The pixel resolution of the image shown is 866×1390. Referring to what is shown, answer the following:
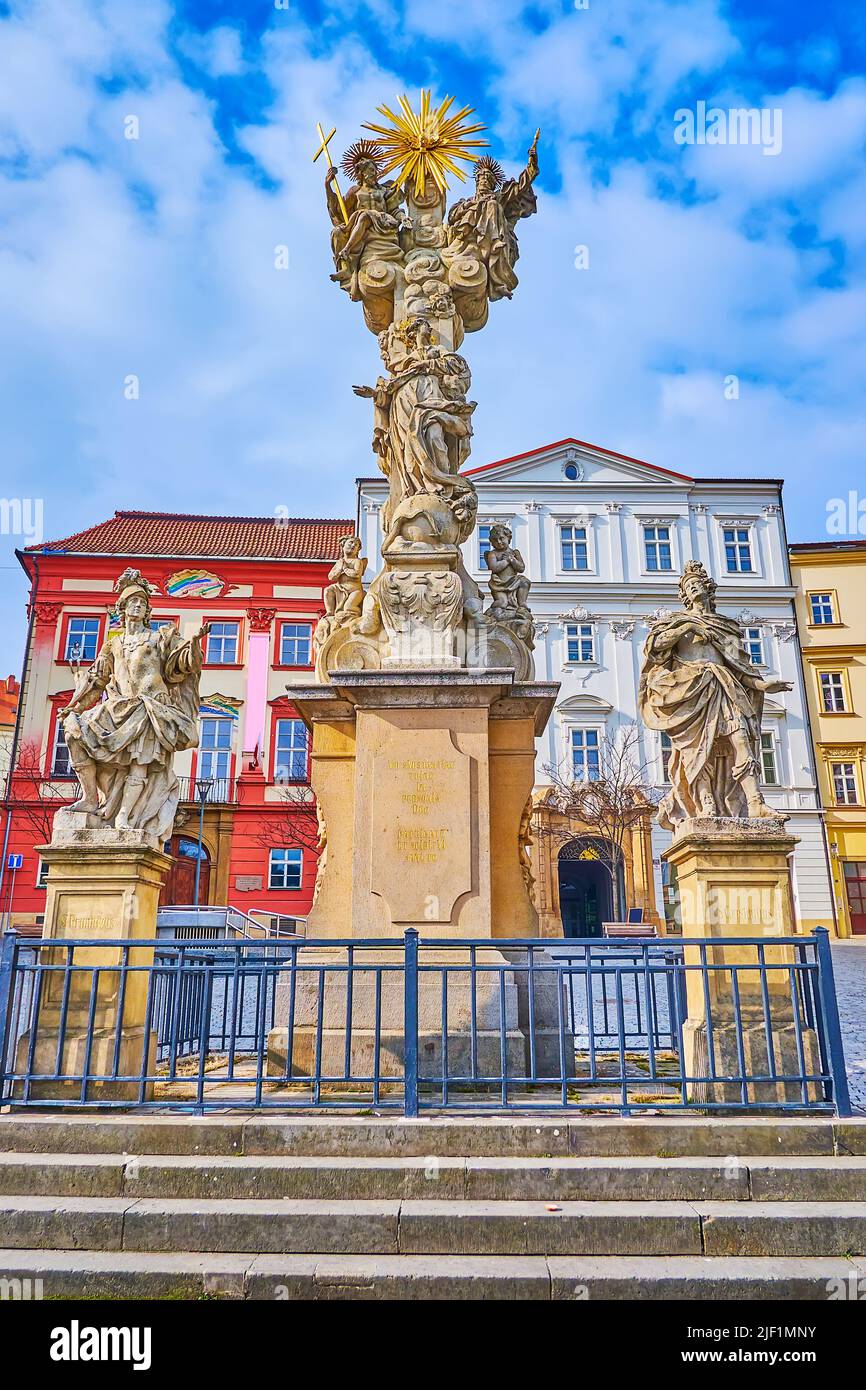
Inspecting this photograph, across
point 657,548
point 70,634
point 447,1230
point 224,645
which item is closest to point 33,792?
point 70,634

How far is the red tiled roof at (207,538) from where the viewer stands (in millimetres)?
37781

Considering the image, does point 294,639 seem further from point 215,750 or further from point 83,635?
point 83,635

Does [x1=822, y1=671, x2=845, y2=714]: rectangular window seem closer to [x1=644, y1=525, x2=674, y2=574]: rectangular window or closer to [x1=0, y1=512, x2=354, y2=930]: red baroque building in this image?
[x1=644, y1=525, x2=674, y2=574]: rectangular window

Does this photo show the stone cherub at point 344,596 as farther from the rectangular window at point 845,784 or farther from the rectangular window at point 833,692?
the rectangular window at point 833,692

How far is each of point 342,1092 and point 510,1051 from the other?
1153mm

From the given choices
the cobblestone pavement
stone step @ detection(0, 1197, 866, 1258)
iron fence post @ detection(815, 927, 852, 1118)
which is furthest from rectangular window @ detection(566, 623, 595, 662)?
stone step @ detection(0, 1197, 866, 1258)

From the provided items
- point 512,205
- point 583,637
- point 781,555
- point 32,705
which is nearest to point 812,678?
point 781,555

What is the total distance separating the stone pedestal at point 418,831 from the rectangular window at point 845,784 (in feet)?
108

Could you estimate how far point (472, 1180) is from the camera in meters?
4.63

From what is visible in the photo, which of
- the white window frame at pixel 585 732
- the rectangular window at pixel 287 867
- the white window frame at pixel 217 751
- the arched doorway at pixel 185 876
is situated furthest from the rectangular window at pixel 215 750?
the white window frame at pixel 585 732

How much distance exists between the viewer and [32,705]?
35.2 metres

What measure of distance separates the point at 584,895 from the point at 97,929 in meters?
31.0
